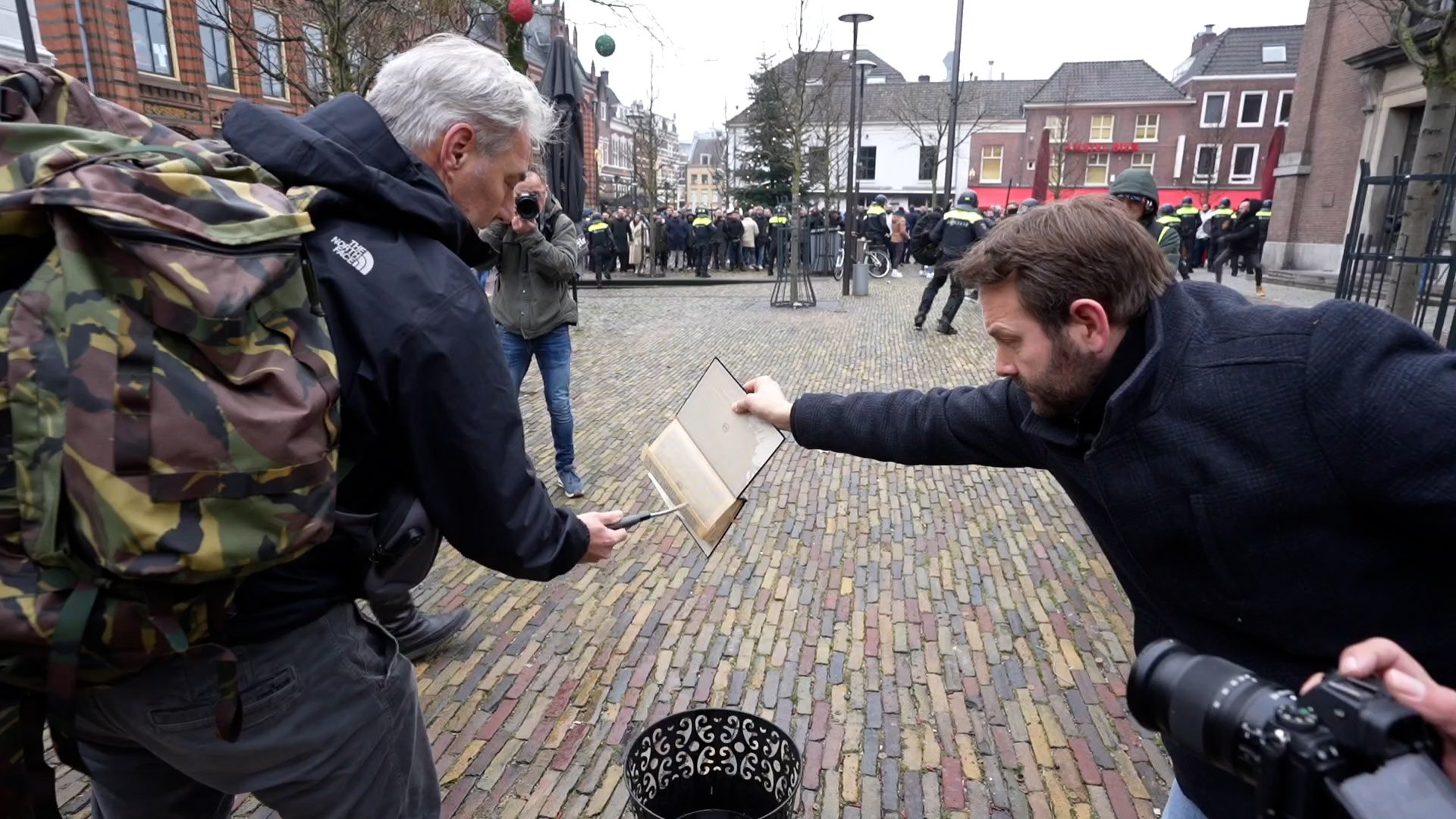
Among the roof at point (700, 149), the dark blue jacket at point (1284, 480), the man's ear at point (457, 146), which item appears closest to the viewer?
the dark blue jacket at point (1284, 480)

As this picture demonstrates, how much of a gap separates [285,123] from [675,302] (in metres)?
14.5

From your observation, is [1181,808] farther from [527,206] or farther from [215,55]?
[215,55]

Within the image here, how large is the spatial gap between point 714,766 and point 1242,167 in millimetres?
52945

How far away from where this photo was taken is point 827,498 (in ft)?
18.4

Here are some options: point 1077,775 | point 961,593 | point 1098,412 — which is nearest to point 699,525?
point 1098,412

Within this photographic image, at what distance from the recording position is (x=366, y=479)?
1.48m

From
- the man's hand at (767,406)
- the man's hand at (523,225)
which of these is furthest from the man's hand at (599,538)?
the man's hand at (523,225)

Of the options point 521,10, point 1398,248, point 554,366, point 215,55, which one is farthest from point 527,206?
point 215,55

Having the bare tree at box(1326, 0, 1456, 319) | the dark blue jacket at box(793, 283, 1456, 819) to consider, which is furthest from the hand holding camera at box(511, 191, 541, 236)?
the bare tree at box(1326, 0, 1456, 319)

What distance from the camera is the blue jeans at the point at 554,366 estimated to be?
5227 mm

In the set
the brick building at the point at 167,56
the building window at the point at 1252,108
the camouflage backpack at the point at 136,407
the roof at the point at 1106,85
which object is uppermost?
the roof at the point at 1106,85

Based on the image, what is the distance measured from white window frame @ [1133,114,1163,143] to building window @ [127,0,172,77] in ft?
147

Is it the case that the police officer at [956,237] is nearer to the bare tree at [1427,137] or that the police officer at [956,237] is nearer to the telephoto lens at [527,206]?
the bare tree at [1427,137]

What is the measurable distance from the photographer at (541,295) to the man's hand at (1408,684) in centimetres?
431
